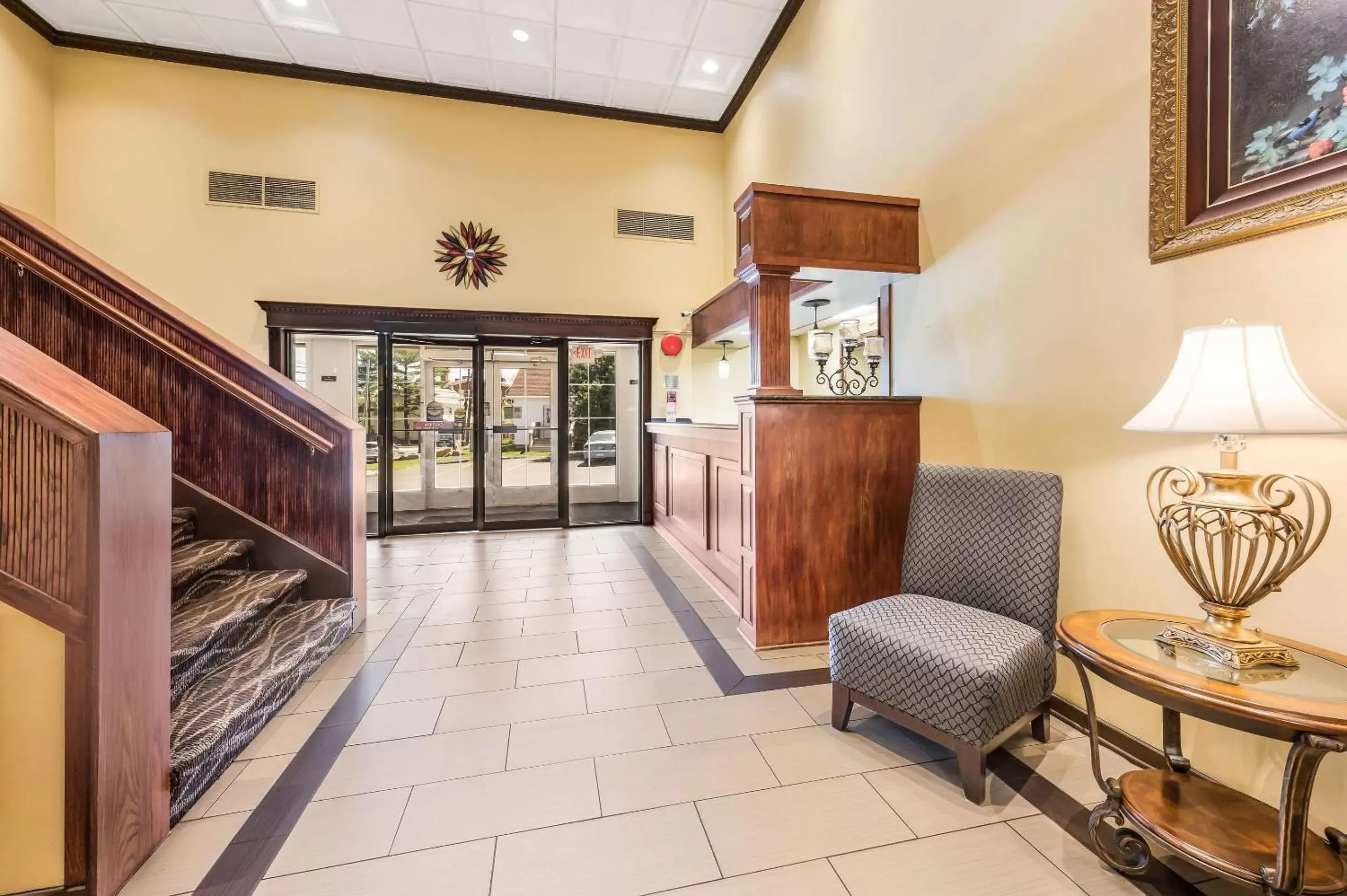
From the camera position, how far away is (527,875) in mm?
1463

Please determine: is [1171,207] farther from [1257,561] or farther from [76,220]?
[76,220]

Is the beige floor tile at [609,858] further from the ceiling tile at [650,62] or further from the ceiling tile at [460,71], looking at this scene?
the ceiling tile at [460,71]

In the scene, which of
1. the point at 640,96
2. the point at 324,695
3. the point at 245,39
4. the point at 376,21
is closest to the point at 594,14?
the point at 640,96

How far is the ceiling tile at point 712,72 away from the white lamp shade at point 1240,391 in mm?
5505

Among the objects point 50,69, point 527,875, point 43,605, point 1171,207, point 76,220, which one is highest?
point 50,69

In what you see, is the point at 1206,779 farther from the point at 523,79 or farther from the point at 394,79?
the point at 394,79

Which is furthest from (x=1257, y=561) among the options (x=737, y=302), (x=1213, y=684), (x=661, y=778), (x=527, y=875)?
(x=737, y=302)

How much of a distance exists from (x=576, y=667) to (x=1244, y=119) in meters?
3.26

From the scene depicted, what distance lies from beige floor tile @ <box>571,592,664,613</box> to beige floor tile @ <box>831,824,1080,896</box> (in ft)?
7.10

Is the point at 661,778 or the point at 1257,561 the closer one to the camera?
the point at 1257,561

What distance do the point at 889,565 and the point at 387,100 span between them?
6.71 metres

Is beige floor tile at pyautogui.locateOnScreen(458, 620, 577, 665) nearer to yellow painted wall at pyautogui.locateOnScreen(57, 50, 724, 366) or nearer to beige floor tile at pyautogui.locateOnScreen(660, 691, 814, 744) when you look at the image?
beige floor tile at pyautogui.locateOnScreen(660, 691, 814, 744)

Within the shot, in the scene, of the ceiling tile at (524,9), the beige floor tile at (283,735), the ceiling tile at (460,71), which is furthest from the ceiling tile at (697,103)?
the beige floor tile at (283,735)

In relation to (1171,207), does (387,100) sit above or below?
above
